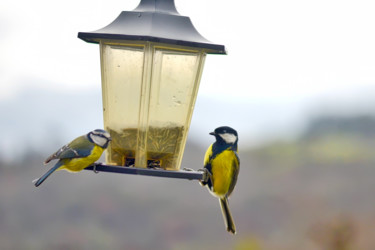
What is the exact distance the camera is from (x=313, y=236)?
266 inches

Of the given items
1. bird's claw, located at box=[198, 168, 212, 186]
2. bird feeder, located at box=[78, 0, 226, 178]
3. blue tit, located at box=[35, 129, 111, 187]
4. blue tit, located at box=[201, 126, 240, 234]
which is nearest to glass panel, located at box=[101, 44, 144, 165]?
bird feeder, located at box=[78, 0, 226, 178]

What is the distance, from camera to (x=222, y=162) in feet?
15.0

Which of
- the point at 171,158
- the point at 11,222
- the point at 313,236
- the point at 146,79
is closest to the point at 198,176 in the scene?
the point at 171,158

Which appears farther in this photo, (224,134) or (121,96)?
(224,134)

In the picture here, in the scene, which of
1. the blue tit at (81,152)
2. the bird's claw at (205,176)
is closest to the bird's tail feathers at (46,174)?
the blue tit at (81,152)

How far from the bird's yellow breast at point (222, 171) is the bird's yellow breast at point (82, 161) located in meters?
0.84

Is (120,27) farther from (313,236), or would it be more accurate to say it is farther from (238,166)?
(313,236)

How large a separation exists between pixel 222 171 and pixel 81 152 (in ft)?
3.23

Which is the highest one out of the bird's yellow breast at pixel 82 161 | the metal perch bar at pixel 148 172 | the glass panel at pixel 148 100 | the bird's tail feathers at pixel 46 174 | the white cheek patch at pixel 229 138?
the glass panel at pixel 148 100

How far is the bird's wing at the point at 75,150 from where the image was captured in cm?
402

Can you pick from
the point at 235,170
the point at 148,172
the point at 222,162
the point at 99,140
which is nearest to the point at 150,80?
the point at 99,140

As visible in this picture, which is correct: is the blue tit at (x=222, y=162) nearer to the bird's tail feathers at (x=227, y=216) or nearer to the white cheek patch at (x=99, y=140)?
the bird's tail feathers at (x=227, y=216)

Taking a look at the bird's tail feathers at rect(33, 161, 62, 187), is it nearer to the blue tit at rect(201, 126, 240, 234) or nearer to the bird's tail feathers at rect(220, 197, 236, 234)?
the blue tit at rect(201, 126, 240, 234)

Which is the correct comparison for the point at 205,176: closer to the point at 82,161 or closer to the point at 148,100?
the point at 148,100
